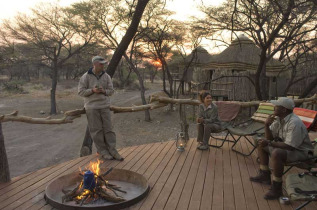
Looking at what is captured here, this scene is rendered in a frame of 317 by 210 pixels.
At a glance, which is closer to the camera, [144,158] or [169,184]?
[169,184]

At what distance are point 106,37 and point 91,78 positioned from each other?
51.4 feet

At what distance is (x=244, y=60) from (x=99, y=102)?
13860 mm

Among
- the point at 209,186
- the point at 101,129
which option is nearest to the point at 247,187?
the point at 209,186

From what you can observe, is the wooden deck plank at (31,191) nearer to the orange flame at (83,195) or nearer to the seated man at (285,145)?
the orange flame at (83,195)

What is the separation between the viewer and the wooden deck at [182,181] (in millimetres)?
2871

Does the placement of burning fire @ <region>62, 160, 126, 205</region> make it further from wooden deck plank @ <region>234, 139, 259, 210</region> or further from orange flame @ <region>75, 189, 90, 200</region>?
wooden deck plank @ <region>234, 139, 259, 210</region>

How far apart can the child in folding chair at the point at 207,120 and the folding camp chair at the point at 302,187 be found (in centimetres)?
212

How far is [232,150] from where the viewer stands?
478cm

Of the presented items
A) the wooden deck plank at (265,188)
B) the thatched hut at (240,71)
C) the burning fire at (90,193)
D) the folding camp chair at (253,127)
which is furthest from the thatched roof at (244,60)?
the burning fire at (90,193)

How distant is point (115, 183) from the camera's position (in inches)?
139

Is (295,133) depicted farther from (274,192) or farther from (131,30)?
(131,30)

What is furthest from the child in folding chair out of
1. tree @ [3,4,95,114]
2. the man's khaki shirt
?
tree @ [3,4,95,114]

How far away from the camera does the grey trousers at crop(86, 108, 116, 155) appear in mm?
4172

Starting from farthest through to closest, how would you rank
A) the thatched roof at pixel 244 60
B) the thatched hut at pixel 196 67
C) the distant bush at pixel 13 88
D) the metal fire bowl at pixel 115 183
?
the distant bush at pixel 13 88, the thatched hut at pixel 196 67, the thatched roof at pixel 244 60, the metal fire bowl at pixel 115 183
